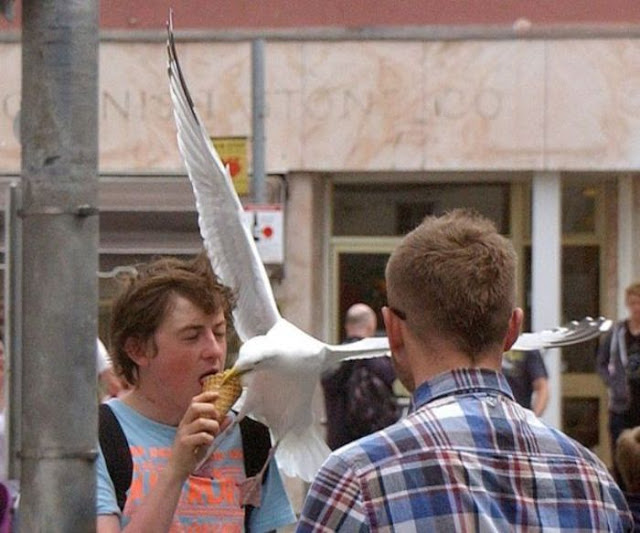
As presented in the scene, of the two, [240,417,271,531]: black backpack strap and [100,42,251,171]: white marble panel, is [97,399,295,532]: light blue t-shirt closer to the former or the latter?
[240,417,271,531]: black backpack strap

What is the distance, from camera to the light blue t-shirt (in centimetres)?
345

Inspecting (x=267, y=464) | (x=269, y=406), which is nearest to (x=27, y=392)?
(x=267, y=464)

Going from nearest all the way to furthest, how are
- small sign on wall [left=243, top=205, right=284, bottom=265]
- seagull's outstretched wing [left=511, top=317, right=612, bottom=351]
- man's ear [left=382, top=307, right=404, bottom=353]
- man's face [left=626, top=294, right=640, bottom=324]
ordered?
man's ear [left=382, top=307, right=404, bottom=353] < seagull's outstretched wing [left=511, top=317, right=612, bottom=351] < man's face [left=626, top=294, right=640, bottom=324] < small sign on wall [left=243, top=205, right=284, bottom=265]

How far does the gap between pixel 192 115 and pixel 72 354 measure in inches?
64.2

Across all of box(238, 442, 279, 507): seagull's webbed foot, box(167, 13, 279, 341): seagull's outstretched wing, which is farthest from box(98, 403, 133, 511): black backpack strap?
box(167, 13, 279, 341): seagull's outstretched wing

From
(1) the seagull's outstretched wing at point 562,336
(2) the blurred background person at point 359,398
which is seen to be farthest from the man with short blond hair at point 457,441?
(2) the blurred background person at point 359,398

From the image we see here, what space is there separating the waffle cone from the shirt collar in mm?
648

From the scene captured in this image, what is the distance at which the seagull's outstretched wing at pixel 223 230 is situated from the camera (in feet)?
15.5

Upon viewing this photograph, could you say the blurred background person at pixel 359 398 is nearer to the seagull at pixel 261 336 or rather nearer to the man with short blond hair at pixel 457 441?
the seagull at pixel 261 336

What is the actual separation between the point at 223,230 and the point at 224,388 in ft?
4.58

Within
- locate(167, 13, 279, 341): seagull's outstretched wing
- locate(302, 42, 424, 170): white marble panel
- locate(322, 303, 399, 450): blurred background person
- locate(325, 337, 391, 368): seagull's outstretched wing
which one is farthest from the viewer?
locate(302, 42, 424, 170): white marble panel

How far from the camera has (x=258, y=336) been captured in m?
4.55

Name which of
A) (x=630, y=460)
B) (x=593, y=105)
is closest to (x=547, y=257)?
(x=593, y=105)

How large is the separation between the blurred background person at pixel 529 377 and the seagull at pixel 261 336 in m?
6.08
